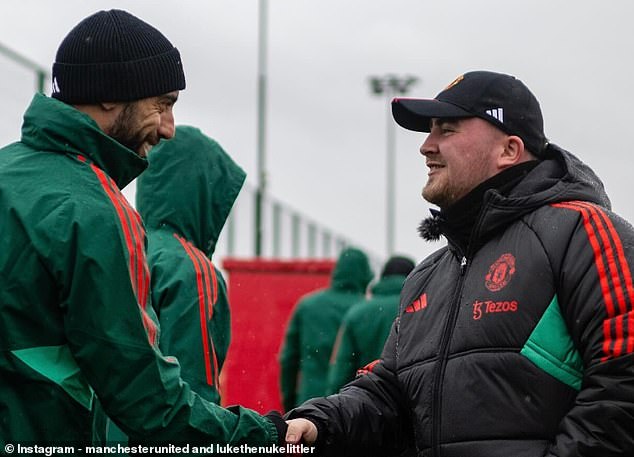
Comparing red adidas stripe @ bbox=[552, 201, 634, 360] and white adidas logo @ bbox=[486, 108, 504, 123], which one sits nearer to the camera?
red adidas stripe @ bbox=[552, 201, 634, 360]

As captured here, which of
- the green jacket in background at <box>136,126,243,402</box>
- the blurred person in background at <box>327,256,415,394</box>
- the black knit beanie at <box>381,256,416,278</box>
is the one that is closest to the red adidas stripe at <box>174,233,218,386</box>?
the green jacket in background at <box>136,126,243,402</box>

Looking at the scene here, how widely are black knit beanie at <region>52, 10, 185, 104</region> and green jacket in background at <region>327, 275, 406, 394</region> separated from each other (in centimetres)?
628

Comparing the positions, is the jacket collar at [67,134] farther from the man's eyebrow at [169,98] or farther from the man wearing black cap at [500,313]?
the man wearing black cap at [500,313]

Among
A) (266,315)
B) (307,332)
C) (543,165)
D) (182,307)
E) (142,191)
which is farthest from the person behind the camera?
(266,315)

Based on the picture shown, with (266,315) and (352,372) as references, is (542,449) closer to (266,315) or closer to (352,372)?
(352,372)

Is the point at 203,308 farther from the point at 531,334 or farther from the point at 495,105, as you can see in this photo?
the point at 531,334

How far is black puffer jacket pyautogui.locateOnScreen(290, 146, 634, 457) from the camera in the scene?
395 cm

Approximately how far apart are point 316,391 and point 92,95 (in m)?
7.93

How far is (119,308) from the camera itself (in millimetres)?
3748

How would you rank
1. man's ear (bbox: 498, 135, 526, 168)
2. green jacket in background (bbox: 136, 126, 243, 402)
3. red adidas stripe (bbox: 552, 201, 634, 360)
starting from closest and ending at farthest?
red adidas stripe (bbox: 552, 201, 634, 360)
man's ear (bbox: 498, 135, 526, 168)
green jacket in background (bbox: 136, 126, 243, 402)

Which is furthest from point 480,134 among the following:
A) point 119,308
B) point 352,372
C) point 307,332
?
point 307,332

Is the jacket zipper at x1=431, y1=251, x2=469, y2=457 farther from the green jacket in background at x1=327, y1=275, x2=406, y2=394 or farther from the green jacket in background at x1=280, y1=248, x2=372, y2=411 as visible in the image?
the green jacket in background at x1=280, y1=248, x2=372, y2=411

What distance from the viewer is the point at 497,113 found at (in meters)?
4.66

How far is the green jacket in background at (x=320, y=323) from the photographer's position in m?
11.6
